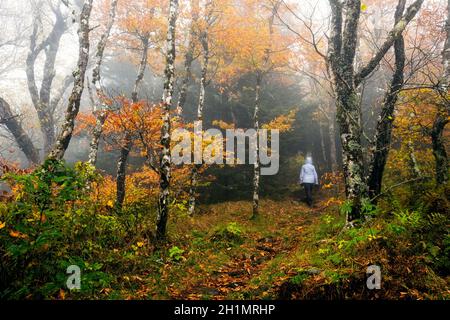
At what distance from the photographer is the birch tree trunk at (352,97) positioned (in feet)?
22.9

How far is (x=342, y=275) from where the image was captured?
→ 4793mm

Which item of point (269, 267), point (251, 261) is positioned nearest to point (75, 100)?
point (251, 261)

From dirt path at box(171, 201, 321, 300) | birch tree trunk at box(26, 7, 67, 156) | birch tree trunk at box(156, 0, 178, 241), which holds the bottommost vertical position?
dirt path at box(171, 201, 321, 300)

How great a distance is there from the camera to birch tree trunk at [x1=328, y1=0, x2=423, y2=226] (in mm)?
6980

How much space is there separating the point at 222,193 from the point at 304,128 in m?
7.73

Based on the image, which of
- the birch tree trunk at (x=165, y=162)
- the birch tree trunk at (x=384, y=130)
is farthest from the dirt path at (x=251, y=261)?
the birch tree trunk at (x=384, y=130)

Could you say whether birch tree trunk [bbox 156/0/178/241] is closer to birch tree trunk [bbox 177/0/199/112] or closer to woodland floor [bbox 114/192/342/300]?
woodland floor [bbox 114/192/342/300]

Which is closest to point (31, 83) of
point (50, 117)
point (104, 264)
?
point (50, 117)

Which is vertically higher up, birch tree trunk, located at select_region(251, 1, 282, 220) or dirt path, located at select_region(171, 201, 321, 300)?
birch tree trunk, located at select_region(251, 1, 282, 220)

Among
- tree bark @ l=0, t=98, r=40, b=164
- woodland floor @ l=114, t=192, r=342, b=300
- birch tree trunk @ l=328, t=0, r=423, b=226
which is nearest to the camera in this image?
woodland floor @ l=114, t=192, r=342, b=300

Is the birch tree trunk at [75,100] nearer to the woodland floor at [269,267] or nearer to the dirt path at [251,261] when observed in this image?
the woodland floor at [269,267]

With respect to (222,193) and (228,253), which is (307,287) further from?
(222,193)

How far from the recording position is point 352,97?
723 centimetres

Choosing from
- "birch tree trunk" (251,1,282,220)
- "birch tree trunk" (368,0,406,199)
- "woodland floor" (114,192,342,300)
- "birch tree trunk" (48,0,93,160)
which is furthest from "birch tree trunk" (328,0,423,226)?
"birch tree trunk" (48,0,93,160)
